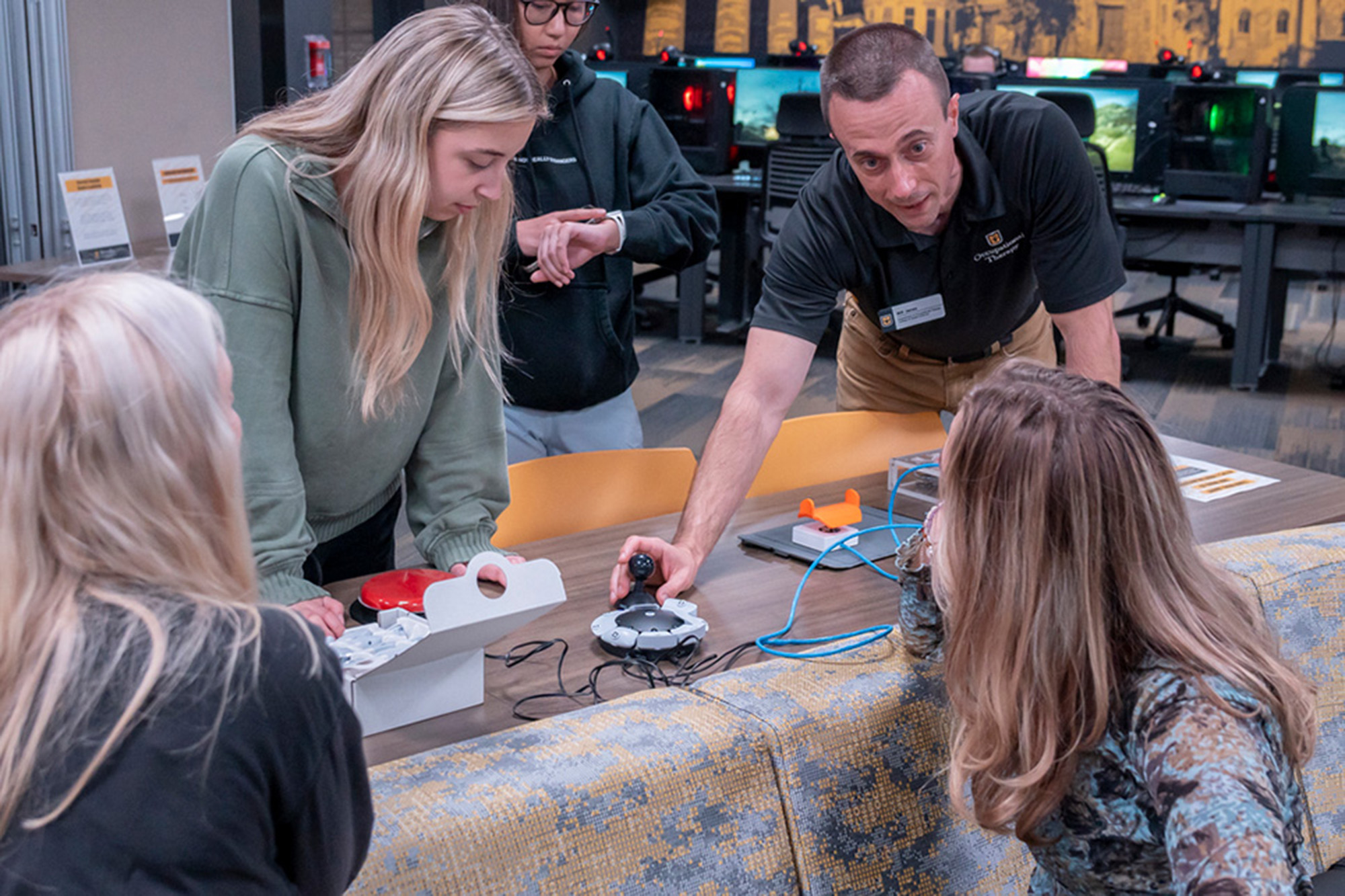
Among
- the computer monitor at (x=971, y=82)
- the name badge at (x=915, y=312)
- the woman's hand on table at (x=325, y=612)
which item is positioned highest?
the computer monitor at (x=971, y=82)

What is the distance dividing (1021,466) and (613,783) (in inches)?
18.8

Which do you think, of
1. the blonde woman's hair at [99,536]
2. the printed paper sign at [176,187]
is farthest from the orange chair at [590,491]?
the printed paper sign at [176,187]

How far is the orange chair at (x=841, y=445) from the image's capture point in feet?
8.20

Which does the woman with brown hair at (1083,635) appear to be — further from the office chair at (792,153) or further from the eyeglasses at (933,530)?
the office chair at (792,153)

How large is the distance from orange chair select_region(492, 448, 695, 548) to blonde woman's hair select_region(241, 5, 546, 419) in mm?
582

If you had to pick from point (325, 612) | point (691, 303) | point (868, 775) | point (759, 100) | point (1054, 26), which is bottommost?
point (691, 303)

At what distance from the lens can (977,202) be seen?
2225mm

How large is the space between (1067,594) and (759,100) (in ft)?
20.9

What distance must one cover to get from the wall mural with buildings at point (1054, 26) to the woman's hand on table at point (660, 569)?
827cm

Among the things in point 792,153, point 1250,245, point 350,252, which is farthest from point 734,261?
point 350,252

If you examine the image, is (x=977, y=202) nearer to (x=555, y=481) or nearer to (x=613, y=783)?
(x=555, y=481)

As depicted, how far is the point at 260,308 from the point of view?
4.81ft

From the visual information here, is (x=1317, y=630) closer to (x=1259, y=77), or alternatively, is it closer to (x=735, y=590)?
(x=735, y=590)

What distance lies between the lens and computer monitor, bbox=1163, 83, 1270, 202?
6.16 metres
